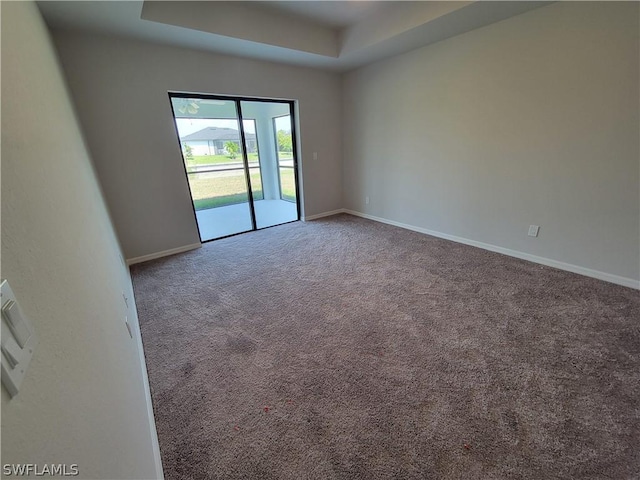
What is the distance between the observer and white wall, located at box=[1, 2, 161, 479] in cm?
41

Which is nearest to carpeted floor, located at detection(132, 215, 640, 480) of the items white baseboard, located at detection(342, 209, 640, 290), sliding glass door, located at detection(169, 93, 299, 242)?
white baseboard, located at detection(342, 209, 640, 290)

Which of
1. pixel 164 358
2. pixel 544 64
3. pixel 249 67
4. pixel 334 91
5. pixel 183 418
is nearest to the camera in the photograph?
pixel 183 418

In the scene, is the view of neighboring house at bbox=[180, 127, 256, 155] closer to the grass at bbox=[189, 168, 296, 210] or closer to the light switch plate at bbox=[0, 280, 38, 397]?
the grass at bbox=[189, 168, 296, 210]

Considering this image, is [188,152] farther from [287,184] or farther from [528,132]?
[528,132]

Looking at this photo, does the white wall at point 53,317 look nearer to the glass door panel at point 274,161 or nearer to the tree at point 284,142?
the glass door panel at point 274,161

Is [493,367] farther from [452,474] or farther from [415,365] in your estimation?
[452,474]

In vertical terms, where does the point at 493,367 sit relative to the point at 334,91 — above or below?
below

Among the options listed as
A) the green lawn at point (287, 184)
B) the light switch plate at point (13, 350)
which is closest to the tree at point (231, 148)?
the green lawn at point (287, 184)

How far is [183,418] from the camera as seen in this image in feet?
4.69

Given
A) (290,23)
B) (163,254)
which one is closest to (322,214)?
(163,254)

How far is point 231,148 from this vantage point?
15.1ft

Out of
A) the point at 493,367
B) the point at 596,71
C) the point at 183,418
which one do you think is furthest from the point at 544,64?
the point at 183,418

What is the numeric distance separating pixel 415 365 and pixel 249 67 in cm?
395

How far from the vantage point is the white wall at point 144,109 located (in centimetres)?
270
